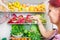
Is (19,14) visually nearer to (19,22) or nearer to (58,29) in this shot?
(19,22)

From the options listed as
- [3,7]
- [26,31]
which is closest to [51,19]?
[26,31]

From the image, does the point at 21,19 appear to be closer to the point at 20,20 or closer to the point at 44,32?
the point at 20,20

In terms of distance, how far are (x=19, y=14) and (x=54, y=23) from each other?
0.42 m

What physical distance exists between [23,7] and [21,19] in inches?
5.5

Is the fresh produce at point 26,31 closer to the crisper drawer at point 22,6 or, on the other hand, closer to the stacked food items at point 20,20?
the stacked food items at point 20,20

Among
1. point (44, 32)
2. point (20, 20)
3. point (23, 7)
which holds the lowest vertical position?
point (44, 32)

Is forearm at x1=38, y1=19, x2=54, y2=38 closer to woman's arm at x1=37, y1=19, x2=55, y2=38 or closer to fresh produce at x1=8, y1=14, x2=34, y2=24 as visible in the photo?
woman's arm at x1=37, y1=19, x2=55, y2=38

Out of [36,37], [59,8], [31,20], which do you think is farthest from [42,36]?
[59,8]

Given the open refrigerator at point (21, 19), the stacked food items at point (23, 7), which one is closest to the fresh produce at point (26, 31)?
the open refrigerator at point (21, 19)

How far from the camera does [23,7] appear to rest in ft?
8.13

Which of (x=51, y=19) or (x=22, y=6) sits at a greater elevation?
(x=22, y=6)

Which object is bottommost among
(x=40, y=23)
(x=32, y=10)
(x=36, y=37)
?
(x=36, y=37)

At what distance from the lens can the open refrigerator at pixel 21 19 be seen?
8.08ft

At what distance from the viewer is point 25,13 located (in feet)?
8.16
